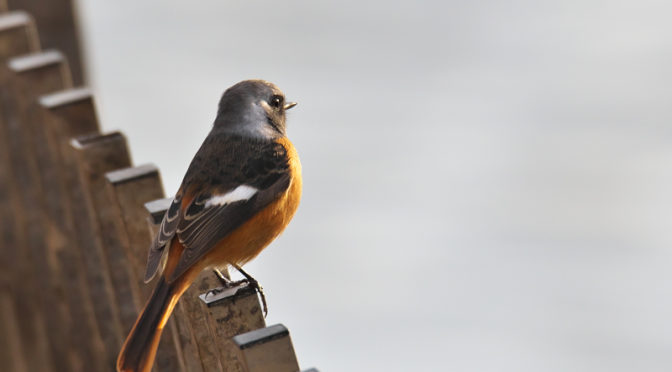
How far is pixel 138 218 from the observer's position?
296 centimetres

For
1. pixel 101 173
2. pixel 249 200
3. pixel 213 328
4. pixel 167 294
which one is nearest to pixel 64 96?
pixel 101 173

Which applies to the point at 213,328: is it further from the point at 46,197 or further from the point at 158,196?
the point at 46,197

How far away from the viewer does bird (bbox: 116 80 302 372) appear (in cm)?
261

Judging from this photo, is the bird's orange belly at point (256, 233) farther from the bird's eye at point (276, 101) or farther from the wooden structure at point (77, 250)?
the bird's eye at point (276, 101)

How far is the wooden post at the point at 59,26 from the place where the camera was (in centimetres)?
609

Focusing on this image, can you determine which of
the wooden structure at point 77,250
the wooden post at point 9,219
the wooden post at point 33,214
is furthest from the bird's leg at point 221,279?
the wooden post at point 9,219

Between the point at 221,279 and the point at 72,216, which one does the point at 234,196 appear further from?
the point at 72,216

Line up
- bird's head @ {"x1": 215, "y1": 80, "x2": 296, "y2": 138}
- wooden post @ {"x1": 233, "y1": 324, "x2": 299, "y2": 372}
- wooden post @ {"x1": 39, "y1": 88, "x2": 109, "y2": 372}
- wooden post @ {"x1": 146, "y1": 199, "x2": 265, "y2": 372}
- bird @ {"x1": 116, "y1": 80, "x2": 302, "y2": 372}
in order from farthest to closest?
1. wooden post @ {"x1": 39, "y1": 88, "x2": 109, "y2": 372}
2. bird's head @ {"x1": 215, "y1": 80, "x2": 296, "y2": 138}
3. bird @ {"x1": 116, "y1": 80, "x2": 302, "y2": 372}
4. wooden post @ {"x1": 146, "y1": 199, "x2": 265, "y2": 372}
5. wooden post @ {"x1": 233, "y1": 324, "x2": 299, "y2": 372}

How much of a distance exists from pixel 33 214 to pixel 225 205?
174 cm

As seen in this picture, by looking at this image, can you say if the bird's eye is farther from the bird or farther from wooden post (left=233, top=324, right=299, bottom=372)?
wooden post (left=233, top=324, right=299, bottom=372)

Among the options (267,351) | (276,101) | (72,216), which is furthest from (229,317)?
(72,216)

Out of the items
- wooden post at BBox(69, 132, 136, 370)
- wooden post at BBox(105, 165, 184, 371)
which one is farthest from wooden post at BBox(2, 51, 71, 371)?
wooden post at BBox(105, 165, 184, 371)

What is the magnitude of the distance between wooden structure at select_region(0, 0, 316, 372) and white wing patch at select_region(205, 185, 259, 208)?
13 cm

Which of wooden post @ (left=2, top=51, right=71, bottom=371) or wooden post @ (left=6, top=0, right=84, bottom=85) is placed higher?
wooden post @ (left=6, top=0, right=84, bottom=85)
